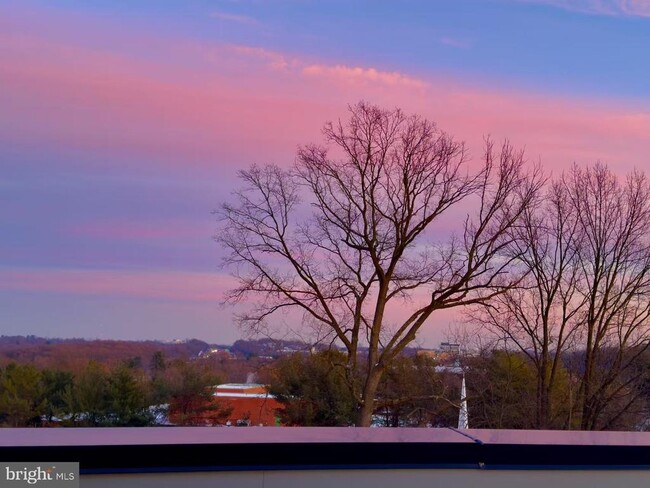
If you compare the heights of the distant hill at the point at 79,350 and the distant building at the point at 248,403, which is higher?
the distant hill at the point at 79,350

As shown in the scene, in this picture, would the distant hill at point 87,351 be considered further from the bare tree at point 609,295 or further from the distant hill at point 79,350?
the bare tree at point 609,295

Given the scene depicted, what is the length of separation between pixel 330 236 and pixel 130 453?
18.2 metres

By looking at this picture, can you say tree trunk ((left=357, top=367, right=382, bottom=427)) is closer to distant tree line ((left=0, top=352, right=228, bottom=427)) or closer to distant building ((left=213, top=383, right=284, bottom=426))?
distant building ((left=213, top=383, right=284, bottom=426))

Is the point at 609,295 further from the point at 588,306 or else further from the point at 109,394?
the point at 109,394

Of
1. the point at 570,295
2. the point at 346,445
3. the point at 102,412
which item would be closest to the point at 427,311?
the point at 570,295

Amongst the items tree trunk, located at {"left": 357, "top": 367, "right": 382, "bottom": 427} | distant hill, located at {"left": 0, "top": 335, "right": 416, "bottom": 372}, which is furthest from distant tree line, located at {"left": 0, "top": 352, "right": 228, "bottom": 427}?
tree trunk, located at {"left": 357, "top": 367, "right": 382, "bottom": 427}

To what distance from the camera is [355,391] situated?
19.1m

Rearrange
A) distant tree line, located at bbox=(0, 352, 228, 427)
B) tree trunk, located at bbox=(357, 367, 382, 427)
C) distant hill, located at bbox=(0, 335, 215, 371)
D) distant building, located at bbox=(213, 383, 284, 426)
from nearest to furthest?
distant tree line, located at bbox=(0, 352, 228, 427)
distant hill, located at bbox=(0, 335, 215, 371)
distant building, located at bbox=(213, 383, 284, 426)
tree trunk, located at bbox=(357, 367, 382, 427)

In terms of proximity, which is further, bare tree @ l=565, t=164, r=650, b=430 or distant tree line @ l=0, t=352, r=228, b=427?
bare tree @ l=565, t=164, r=650, b=430

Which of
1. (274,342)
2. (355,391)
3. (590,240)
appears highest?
(590,240)

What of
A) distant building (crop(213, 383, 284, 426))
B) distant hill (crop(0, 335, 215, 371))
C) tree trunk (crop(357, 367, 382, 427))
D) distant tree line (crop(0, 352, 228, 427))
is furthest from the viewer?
tree trunk (crop(357, 367, 382, 427))

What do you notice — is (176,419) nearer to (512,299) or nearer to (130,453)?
(130,453)

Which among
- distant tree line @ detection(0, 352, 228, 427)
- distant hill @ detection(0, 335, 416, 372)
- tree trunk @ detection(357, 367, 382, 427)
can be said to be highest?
distant hill @ detection(0, 335, 416, 372)

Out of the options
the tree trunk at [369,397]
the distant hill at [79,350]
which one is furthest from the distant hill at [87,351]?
the tree trunk at [369,397]
